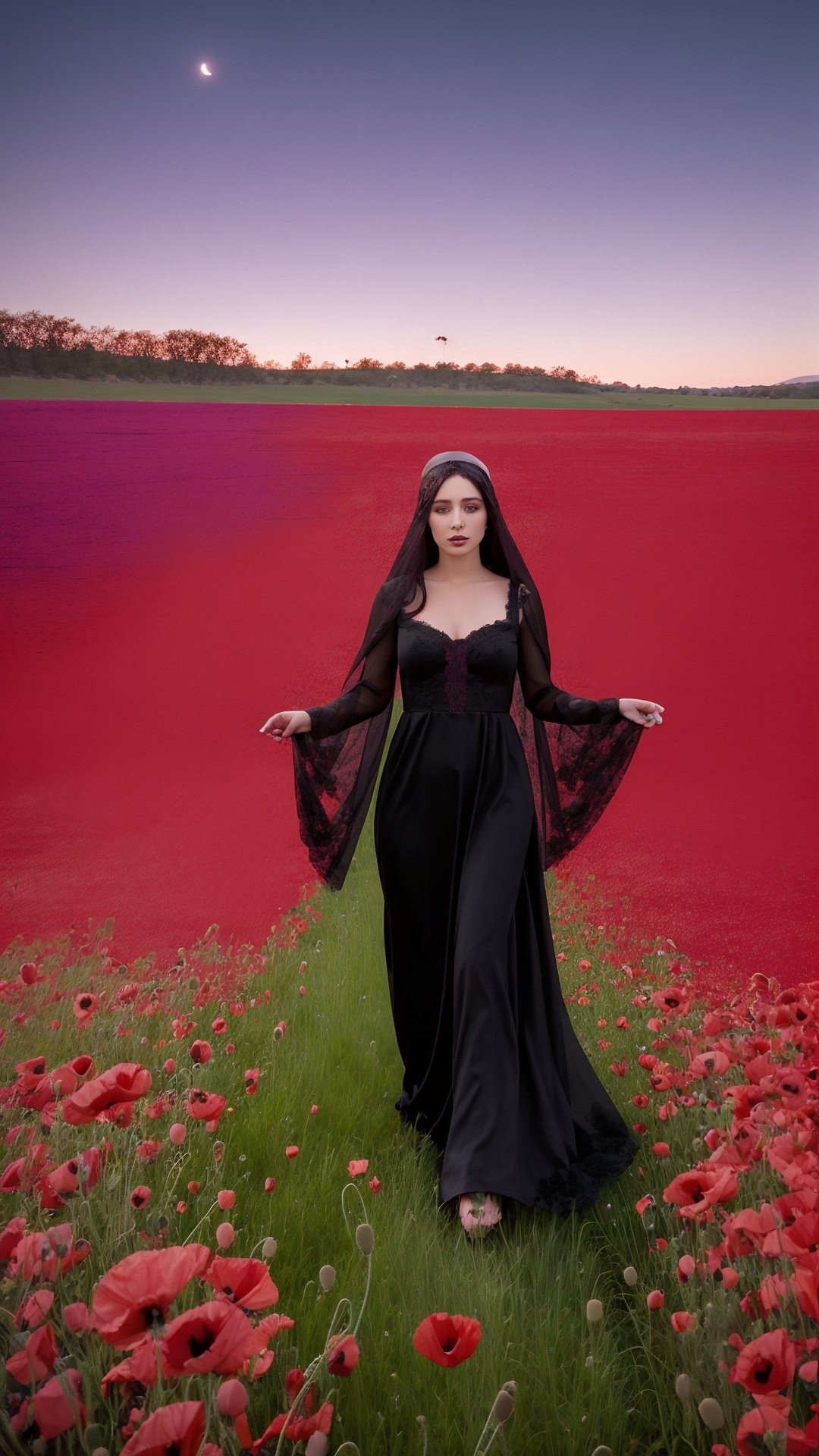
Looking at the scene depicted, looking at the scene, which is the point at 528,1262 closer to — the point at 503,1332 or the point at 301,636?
the point at 503,1332

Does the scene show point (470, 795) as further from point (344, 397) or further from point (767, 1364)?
point (344, 397)

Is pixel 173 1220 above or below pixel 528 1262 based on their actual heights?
above

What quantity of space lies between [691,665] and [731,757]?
20.9 inches

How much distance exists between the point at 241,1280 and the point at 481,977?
3.61ft

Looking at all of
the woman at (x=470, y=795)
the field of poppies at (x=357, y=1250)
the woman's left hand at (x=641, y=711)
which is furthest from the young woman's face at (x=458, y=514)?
the field of poppies at (x=357, y=1250)

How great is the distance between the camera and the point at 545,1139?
1887 mm

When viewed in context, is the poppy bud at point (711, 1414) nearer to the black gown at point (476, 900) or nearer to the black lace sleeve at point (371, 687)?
the black gown at point (476, 900)

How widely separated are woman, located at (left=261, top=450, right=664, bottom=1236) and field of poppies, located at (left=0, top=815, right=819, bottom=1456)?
0.17m

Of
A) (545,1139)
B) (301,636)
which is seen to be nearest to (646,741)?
(301,636)

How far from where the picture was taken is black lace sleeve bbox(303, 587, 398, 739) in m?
2.23

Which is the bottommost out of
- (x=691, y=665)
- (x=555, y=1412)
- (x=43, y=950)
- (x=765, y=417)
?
(x=43, y=950)

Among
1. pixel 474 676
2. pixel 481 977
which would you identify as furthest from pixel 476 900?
pixel 474 676

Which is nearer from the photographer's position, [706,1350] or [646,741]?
[706,1350]

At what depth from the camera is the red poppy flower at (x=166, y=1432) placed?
621 millimetres
